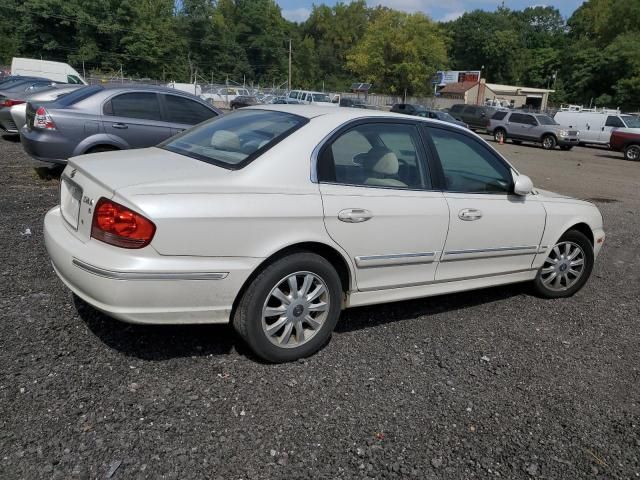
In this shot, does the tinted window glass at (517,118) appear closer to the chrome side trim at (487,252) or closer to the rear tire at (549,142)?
the rear tire at (549,142)

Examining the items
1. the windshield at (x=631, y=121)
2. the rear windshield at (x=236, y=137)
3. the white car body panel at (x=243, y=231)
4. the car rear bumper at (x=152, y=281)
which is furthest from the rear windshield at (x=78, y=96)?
the windshield at (x=631, y=121)

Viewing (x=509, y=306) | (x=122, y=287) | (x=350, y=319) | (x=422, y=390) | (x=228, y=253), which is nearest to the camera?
(x=122, y=287)

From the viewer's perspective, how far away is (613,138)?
24.2 m

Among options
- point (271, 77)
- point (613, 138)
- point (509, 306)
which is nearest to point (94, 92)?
point (509, 306)

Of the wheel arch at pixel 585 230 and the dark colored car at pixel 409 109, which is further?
the dark colored car at pixel 409 109

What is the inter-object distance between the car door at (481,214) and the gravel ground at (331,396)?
1.57 ft

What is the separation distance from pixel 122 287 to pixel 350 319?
189 cm

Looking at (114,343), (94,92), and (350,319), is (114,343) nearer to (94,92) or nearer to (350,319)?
(350,319)

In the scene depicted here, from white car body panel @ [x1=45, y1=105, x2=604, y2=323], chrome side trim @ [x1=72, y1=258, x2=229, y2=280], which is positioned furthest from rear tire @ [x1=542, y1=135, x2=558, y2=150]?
chrome side trim @ [x1=72, y1=258, x2=229, y2=280]

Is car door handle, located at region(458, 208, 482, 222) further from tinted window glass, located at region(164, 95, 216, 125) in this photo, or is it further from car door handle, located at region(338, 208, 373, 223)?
tinted window glass, located at region(164, 95, 216, 125)

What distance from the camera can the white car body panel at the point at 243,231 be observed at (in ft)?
9.56

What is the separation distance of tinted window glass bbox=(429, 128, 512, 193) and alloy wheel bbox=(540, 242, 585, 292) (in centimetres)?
93

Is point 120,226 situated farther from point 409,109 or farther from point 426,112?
point 409,109

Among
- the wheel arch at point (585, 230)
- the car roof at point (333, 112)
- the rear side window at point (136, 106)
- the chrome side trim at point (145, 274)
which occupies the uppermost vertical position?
the car roof at point (333, 112)
